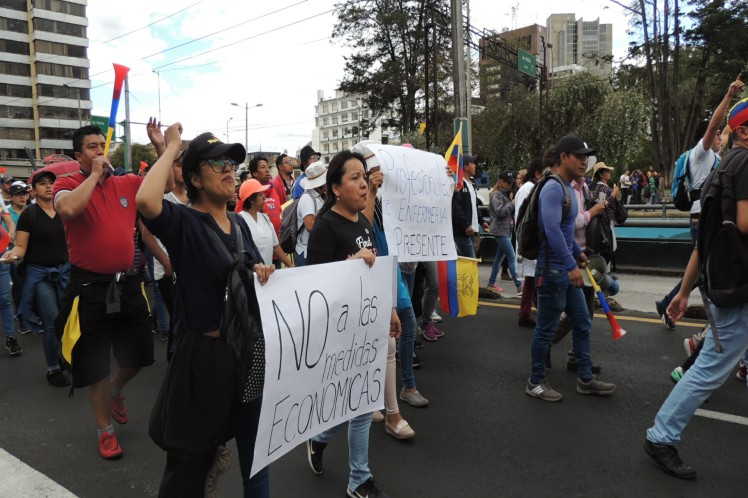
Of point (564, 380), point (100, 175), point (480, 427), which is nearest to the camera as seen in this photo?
point (100, 175)

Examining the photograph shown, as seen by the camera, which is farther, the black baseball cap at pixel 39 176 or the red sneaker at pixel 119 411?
the black baseball cap at pixel 39 176

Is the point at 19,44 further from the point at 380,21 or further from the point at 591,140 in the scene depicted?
the point at 591,140

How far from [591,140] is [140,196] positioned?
31.1 metres

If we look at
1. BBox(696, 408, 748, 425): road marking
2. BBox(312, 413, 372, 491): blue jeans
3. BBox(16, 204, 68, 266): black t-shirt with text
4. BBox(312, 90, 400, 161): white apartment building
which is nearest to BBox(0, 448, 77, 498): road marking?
BBox(312, 413, 372, 491): blue jeans

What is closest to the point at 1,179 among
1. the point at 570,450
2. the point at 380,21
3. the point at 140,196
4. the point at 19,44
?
the point at 140,196

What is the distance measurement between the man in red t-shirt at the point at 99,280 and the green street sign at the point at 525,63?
15.6 m

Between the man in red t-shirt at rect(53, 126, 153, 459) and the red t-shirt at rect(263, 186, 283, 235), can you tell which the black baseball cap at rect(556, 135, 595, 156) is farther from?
the red t-shirt at rect(263, 186, 283, 235)

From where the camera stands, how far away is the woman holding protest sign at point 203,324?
2.04 metres

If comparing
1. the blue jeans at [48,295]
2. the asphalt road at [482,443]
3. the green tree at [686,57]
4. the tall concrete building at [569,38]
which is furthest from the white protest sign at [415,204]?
the tall concrete building at [569,38]

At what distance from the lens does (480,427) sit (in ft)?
12.2

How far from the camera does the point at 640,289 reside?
7762 mm

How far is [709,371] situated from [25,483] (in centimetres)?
374

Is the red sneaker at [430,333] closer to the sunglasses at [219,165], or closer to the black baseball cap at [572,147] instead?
the black baseball cap at [572,147]

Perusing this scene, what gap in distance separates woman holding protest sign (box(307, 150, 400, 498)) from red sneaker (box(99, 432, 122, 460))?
4.04 feet
